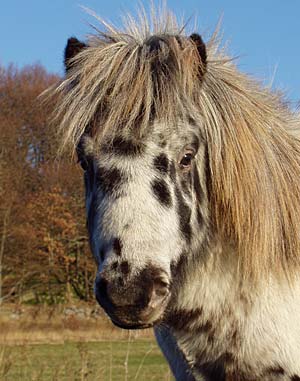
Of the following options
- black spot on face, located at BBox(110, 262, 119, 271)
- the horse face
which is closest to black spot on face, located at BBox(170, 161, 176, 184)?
the horse face

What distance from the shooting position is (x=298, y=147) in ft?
13.1

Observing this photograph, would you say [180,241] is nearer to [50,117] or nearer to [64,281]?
[50,117]

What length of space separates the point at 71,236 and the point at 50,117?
30.3 meters

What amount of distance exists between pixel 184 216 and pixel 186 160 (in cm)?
27

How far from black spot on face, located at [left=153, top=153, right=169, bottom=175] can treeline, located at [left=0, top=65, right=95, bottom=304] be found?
95.8 feet

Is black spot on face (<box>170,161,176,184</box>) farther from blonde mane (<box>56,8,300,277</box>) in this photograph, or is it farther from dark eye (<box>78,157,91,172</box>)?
dark eye (<box>78,157,91,172</box>)

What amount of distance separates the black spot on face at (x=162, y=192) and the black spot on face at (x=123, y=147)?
0.54 feet

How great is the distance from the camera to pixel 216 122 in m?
3.64

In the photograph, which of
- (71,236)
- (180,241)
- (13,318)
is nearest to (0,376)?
(180,241)

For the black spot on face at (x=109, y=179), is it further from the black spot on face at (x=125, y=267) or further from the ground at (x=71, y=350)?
the ground at (x=71, y=350)

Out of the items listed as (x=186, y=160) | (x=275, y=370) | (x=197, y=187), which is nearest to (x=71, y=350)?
(x=275, y=370)

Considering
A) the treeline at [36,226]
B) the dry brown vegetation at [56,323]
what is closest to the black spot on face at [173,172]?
the dry brown vegetation at [56,323]

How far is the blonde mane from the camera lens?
359 cm

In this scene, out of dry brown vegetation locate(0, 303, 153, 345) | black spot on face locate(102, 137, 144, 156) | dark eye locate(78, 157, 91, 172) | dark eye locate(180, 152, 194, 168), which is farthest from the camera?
dry brown vegetation locate(0, 303, 153, 345)
